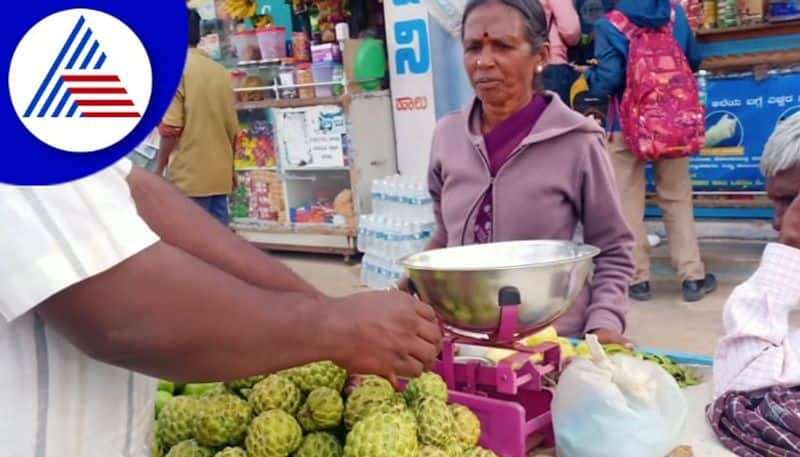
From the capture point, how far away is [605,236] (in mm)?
2256

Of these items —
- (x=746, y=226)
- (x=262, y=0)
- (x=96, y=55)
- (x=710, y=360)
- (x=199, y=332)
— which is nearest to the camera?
(x=96, y=55)

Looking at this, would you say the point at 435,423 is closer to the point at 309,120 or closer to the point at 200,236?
the point at 200,236

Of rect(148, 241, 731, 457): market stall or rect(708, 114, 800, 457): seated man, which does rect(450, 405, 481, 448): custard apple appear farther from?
rect(708, 114, 800, 457): seated man

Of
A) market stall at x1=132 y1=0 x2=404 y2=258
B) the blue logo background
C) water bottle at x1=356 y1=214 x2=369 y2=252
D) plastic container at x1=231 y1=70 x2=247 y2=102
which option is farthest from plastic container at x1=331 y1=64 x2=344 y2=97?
the blue logo background

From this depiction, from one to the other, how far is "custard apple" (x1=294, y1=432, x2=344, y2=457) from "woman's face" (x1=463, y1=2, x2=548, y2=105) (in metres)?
1.23

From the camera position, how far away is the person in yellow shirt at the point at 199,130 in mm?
4883

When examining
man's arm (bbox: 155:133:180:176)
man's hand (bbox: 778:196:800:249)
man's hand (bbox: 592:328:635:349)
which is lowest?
man's hand (bbox: 592:328:635:349)

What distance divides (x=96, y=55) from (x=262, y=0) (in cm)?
718

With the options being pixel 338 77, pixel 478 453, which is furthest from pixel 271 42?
pixel 478 453

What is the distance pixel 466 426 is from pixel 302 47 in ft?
18.1

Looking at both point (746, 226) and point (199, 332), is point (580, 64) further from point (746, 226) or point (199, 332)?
point (199, 332)

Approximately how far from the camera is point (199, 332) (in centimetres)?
90

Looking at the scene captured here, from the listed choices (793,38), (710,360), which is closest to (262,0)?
(793,38)

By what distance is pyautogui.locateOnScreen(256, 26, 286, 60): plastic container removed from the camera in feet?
21.6
